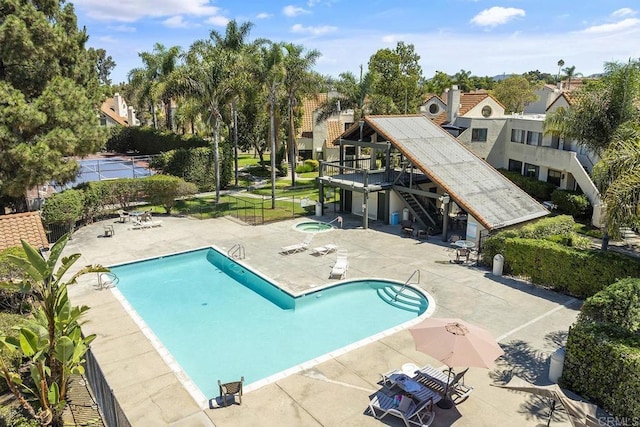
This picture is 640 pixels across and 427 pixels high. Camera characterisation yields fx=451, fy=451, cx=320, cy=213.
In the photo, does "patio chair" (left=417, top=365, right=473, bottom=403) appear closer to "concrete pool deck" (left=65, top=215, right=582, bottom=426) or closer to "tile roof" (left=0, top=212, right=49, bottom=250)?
"concrete pool deck" (left=65, top=215, right=582, bottom=426)

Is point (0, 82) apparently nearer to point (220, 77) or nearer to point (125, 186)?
point (125, 186)

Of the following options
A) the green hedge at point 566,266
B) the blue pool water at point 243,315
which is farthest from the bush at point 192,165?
the green hedge at point 566,266

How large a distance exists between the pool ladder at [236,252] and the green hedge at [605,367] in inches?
650

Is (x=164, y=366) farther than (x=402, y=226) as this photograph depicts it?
No

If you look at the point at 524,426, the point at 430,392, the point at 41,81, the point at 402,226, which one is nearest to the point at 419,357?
the point at 430,392

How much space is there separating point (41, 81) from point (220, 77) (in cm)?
1133

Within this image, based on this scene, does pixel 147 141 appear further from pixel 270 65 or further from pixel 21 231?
pixel 21 231

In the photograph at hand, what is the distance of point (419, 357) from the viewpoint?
14.6 m

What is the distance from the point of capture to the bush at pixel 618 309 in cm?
1327

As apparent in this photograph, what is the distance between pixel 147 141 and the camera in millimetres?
57344

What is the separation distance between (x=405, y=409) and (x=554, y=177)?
3098 cm

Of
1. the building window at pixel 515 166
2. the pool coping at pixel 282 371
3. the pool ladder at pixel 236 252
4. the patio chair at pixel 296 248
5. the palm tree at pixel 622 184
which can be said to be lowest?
the pool coping at pixel 282 371

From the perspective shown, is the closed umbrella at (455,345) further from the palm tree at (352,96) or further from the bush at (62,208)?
the palm tree at (352,96)

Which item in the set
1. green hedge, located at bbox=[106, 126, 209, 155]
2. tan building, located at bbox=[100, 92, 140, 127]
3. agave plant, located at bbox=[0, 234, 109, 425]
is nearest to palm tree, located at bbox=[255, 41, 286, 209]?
green hedge, located at bbox=[106, 126, 209, 155]
